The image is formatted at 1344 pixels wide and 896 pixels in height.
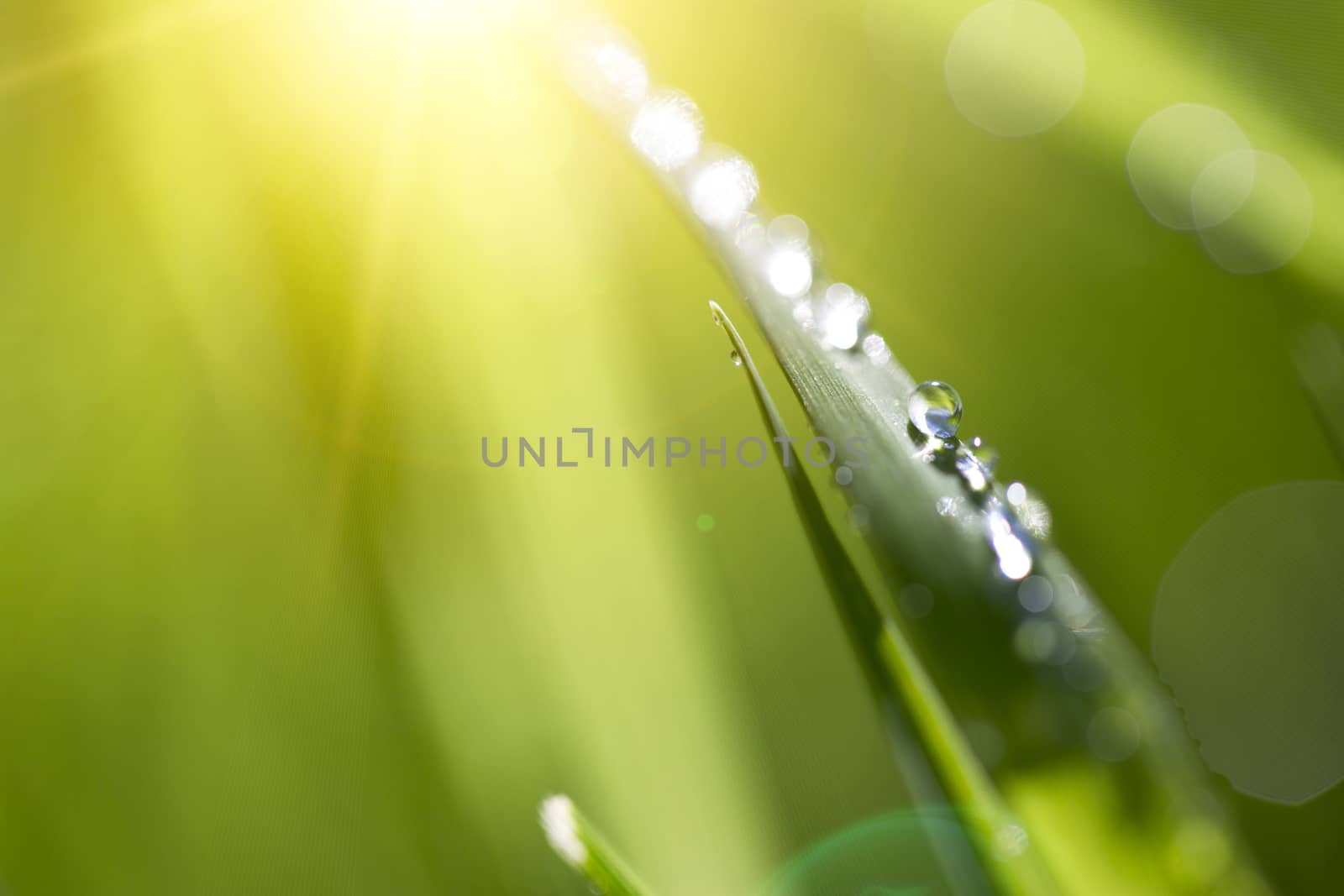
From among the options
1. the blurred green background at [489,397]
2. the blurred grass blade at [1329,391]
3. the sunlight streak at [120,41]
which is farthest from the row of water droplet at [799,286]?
the sunlight streak at [120,41]

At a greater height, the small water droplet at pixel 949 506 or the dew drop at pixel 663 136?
the dew drop at pixel 663 136

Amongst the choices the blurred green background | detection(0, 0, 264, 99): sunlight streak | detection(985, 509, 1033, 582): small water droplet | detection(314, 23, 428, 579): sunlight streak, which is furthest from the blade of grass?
detection(0, 0, 264, 99): sunlight streak

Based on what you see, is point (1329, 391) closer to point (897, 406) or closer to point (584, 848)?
point (897, 406)

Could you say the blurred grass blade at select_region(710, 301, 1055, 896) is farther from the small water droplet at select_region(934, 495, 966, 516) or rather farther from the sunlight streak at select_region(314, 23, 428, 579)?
the sunlight streak at select_region(314, 23, 428, 579)

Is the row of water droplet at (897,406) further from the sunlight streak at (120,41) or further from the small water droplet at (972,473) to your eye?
the sunlight streak at (120,41)

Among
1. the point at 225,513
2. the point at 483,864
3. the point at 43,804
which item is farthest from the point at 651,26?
the point at 43,804

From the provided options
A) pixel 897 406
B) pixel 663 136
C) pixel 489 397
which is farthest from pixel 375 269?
pixel 897 406

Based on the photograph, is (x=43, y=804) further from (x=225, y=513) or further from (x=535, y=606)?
(x=535, y=606)

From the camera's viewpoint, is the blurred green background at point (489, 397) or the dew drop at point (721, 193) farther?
the blurred green background at point (489, 397)
